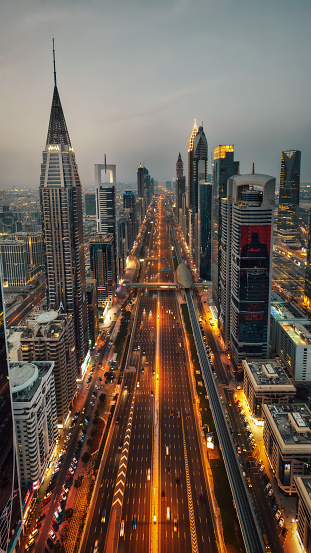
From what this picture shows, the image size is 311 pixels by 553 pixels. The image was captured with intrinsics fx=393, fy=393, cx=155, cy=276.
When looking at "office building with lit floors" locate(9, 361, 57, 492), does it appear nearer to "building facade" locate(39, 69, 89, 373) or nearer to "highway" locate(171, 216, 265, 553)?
"building facade" locate(39, 69, 89, 373)

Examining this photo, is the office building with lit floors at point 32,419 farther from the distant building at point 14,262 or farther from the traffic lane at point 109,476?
the distant building at point 14,262

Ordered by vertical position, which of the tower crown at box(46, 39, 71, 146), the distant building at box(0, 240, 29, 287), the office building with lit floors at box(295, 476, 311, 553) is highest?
the tower crown at box(46, 39, 71, 146)

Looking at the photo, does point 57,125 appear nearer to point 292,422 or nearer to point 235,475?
point 292,422

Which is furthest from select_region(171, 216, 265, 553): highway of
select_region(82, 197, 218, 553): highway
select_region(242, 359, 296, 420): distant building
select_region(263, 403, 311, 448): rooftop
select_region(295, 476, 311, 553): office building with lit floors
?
select_region(263, 403, 311, 448): rooftop

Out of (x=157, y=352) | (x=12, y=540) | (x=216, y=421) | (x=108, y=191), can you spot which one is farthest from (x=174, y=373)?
(x=108, y=191)

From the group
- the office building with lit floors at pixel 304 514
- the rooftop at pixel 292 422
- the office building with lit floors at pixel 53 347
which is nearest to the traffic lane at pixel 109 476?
the office building with lit floors at pixel 53 347

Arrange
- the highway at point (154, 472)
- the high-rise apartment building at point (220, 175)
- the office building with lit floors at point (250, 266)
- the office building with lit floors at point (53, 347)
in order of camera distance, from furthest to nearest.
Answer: the high-rise apartment building at point (220, 175) < the office building with lit floors at point (250, 266) < the office building with lit floors at point (53, 347) < the highway at point (154, 472)
